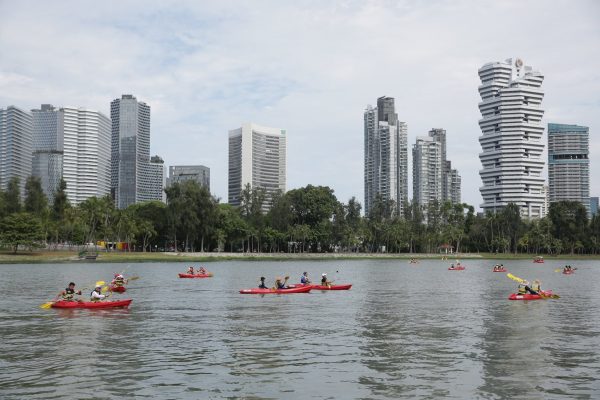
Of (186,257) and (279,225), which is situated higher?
(279,225)

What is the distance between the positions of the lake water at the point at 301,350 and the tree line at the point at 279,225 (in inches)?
3344

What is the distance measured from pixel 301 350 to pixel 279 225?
131977 millimetres

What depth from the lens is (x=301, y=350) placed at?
77.5ft

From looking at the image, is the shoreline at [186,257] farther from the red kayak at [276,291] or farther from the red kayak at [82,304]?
the red kayak at [82,304]

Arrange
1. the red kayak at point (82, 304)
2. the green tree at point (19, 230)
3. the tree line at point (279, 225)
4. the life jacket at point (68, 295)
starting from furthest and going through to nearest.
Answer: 1. the tree line at point (279, 225)
2. the green tree at point (19, 230)
3. the life jacket at point (68, 295)
4. the red kayak at point (82, 304)

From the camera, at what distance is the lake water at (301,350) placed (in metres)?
17.8

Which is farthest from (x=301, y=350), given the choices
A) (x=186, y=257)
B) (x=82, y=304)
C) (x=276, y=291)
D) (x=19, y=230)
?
(x=186, y=257)

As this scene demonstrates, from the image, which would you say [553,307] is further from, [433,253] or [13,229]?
[433,253]

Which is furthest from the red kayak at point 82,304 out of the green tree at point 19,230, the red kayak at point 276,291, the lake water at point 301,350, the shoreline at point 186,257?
the green tree at point 19,230

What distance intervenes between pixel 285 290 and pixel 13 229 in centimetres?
7739

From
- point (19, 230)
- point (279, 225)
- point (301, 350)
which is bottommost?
point (301, 350)

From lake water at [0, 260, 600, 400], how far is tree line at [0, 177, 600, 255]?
279 feet

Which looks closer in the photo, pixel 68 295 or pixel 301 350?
pixel 301 350

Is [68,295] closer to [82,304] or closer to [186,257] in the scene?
[82,304]
